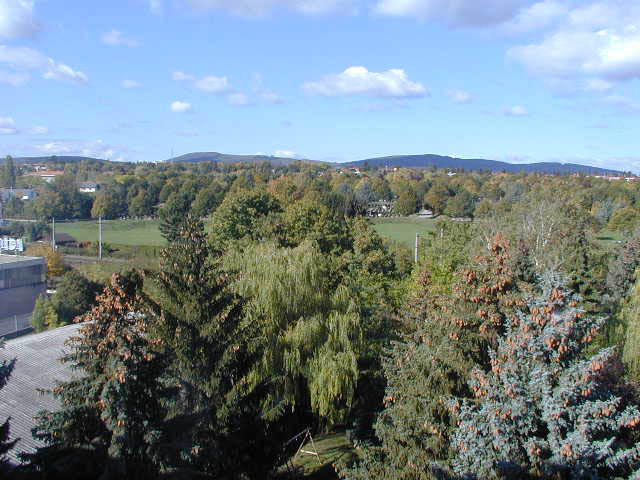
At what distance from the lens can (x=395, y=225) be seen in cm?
7250

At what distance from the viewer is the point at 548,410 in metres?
8.41

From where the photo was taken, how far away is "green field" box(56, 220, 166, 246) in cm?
6238

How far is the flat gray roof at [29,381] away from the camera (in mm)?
12812

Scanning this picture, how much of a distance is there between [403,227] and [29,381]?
192 ft

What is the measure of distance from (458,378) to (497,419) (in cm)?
193

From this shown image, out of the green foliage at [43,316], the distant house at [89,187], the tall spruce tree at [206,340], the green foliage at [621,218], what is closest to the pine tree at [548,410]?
the tall spruce tree at [206,340]

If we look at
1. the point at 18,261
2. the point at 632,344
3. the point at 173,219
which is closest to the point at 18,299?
the point at 18,261

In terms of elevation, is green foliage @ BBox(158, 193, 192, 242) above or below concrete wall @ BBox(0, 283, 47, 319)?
above

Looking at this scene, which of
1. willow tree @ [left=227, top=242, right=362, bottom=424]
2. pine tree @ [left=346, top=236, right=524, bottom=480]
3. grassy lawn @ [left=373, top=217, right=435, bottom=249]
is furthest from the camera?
grassy lawn @ [left=373, top=217, right=435, bottom=249]

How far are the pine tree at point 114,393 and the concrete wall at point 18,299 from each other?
2633 centimetres

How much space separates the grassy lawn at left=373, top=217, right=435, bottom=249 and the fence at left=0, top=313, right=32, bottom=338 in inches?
1378

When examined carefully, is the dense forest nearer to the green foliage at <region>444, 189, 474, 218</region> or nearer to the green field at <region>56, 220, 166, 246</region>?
the green field at <region>56, 220, 166, 246</region>

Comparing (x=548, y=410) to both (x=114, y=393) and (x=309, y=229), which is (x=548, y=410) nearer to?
(x=114, y=393)

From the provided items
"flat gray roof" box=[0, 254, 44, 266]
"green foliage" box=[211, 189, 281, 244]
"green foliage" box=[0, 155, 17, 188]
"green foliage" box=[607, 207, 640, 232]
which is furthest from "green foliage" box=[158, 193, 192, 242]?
"green foliage" box=[0, 155, 17, 188]
